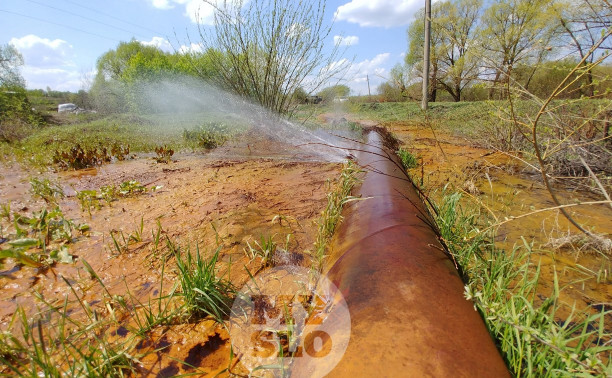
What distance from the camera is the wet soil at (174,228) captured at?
5.04 ft

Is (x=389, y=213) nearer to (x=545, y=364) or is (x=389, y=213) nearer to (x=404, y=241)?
(x=404, y=241)

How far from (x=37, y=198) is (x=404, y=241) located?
496cm

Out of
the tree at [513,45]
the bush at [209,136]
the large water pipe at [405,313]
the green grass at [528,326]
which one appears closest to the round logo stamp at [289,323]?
the large water pipe at [405,313]

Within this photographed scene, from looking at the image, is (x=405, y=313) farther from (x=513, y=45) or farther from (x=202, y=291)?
(x=513, y=45)

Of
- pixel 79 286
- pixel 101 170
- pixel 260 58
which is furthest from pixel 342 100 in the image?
pixel 79 286

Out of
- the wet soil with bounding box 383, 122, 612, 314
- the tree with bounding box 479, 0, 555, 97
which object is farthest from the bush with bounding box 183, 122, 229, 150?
the tree with bounding box 479, 0, 555, 97

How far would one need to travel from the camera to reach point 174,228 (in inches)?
114

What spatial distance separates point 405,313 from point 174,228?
8.43 ft

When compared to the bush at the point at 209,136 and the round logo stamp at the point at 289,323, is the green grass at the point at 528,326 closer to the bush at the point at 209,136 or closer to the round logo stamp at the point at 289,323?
the round logo stamp at the point at 289,323

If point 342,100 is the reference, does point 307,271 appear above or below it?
below

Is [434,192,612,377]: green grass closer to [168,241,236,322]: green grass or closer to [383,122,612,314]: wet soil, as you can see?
[383,122,612,314]: wet soil

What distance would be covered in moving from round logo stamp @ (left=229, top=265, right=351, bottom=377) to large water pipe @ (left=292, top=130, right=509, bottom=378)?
0.09 feet

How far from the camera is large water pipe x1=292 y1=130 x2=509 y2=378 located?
0.73 m

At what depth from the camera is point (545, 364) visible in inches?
42.5
